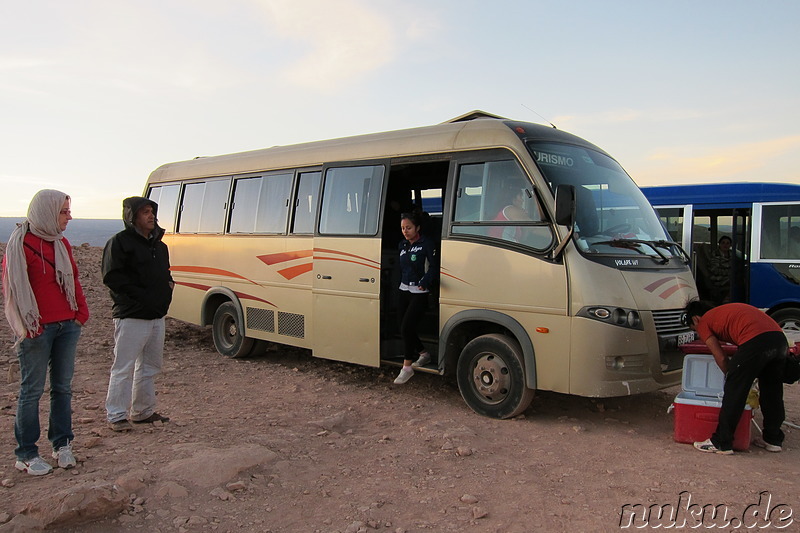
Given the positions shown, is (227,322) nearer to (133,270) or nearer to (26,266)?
(133,270)

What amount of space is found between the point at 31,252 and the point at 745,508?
517cm

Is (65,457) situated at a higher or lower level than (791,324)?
lower

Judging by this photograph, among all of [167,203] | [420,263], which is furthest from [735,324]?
[167,203]

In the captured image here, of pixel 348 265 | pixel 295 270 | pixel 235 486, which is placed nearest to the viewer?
pixel 235 486

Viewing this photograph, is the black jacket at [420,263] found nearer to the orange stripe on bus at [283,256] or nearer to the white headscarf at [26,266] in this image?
the orange stripe on bus at [283,256]

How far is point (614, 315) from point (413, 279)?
7.45 ft

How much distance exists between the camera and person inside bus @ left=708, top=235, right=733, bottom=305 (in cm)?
1107

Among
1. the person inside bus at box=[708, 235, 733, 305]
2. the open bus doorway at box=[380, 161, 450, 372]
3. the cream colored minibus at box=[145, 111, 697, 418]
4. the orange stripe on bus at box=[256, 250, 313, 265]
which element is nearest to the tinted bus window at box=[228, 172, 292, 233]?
the cream colored minibus at box=[145, 111, 697, 418]

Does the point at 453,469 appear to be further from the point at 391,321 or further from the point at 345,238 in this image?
the point at 345,238

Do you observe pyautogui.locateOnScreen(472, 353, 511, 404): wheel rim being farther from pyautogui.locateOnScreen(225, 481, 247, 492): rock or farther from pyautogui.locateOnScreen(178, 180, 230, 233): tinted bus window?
pyautogui.locateOnScreen(178, 180, 230, 233): tinted bus window

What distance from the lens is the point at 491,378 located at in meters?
6.50

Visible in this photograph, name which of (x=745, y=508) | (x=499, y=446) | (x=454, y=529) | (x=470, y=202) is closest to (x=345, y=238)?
(x=470, y=202)

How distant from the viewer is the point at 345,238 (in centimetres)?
784

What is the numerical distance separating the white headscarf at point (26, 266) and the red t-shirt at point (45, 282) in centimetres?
3
